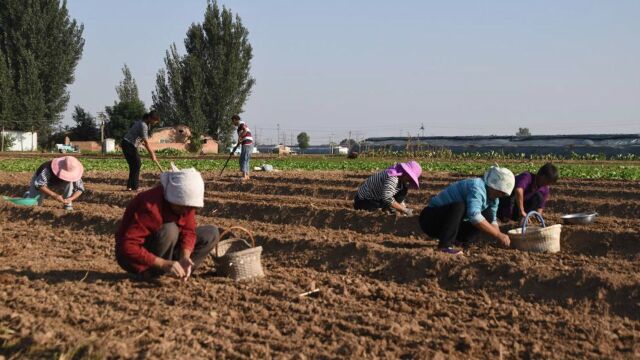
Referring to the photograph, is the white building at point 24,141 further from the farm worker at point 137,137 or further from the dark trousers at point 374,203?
the dark trousers at point 374,203

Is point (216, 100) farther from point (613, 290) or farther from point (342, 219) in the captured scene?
point (613, 290)

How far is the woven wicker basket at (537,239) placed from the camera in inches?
229

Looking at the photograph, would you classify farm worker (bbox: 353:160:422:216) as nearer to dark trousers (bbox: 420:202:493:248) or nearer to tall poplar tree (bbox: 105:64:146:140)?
dark trousers (bbox: 420:202:493:248)

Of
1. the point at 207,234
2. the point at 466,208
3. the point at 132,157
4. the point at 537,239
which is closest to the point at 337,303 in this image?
the point at 207,234

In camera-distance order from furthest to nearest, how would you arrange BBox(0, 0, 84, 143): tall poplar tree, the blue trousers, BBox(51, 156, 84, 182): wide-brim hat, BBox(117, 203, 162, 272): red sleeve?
1. BBox(0, 0, 84, 143): tall poplar tree
2. the blue trousers
3. BBox(51, 156, 84, 182): wide-brim hat
4. BBox(117, 203, 162, 272): red sleeve

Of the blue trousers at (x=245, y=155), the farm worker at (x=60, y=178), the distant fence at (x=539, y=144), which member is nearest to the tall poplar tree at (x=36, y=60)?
the distant fence at (x=539, y=144)

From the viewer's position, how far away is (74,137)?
52312mm

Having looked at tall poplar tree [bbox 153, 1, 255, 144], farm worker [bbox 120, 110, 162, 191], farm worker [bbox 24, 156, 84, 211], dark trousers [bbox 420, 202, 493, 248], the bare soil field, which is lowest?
the bare soil field

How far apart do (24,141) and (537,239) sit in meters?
44.8

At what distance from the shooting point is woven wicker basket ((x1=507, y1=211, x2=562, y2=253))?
19.1ft

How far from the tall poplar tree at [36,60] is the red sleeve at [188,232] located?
4003 cm

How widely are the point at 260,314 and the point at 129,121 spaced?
47.0m

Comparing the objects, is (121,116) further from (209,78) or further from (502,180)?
(502,180)

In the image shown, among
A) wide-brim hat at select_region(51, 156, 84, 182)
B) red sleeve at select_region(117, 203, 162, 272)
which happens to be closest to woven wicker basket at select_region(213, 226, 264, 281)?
red sleeve at select_region(117, 203, 162, 272)
